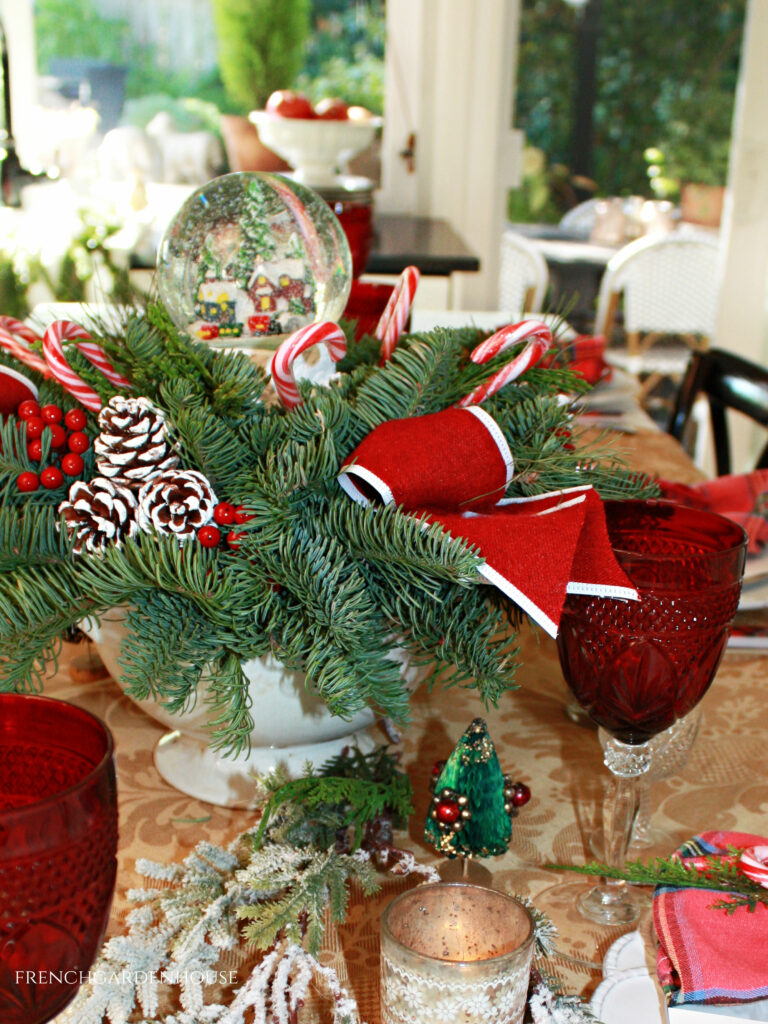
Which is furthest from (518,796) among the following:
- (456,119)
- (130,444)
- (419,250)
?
(456,119)

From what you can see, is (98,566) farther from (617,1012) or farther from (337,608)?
(617,1012)

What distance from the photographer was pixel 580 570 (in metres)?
0.42

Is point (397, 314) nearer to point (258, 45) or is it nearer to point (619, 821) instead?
point (619, 821)

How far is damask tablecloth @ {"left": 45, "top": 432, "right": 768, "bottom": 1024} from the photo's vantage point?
0.43 meters

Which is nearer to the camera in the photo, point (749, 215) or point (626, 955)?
point (626, 955)

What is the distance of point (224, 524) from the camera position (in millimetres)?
448

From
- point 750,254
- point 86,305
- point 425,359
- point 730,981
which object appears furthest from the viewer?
point 750,254

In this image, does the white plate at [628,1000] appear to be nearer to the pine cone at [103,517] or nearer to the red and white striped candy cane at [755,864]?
the red and white striped candy cane at [755,864]

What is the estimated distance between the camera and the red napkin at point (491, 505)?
41cm

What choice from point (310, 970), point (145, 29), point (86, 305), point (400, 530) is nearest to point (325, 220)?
point (86, 305)

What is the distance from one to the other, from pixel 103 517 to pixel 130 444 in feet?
0.11

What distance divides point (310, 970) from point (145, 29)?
10.8 feet

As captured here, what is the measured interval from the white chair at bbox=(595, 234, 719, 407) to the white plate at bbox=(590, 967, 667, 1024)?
3.20 metres

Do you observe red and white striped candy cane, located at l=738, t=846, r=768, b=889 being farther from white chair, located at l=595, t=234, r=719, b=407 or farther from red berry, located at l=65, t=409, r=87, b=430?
white chair, located at l=595, t=234, r=719, b=407
